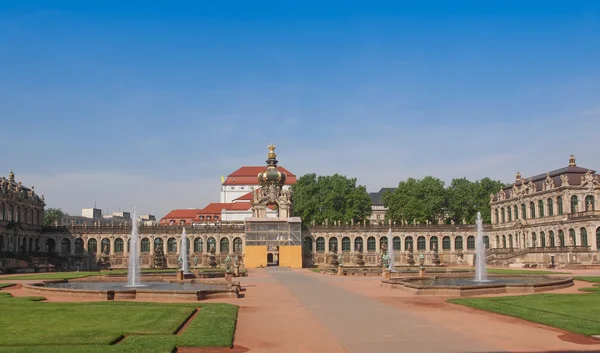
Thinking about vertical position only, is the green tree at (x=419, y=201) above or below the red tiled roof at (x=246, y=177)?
below

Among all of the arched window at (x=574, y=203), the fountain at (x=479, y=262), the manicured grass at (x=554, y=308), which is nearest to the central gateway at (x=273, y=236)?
the fountain at (x=479, y=262)

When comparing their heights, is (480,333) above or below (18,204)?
below

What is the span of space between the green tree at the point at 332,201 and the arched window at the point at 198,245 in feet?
68.8

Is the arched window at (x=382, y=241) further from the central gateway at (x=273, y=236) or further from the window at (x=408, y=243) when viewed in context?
the central gateway at (x=273, y=236)

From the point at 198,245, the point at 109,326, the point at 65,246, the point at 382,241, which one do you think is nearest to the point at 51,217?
the point at 65,246

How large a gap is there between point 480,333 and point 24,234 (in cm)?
7946

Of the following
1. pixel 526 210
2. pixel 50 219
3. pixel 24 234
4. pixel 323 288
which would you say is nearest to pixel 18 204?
pixel 24 234

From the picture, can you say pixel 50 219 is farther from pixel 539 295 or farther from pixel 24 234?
pixel 539 295

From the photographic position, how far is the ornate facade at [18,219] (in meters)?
77.1

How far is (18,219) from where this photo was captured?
8294 centimetres

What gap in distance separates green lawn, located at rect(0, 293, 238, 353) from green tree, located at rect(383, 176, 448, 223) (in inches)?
3128

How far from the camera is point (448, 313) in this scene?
22266mm

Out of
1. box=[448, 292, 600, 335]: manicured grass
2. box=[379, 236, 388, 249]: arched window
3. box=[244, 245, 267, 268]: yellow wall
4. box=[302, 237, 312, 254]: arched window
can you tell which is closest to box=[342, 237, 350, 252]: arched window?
box=[379, 236, 388, 249]: arched window

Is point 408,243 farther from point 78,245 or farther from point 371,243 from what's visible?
point 78,245
